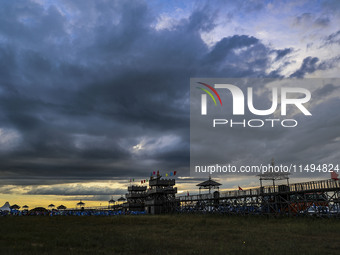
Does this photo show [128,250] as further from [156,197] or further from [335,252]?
[156,197]

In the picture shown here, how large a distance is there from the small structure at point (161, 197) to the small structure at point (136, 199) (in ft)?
53.6

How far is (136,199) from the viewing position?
4146 inches

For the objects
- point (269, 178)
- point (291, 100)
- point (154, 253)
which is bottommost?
point (154, 253)

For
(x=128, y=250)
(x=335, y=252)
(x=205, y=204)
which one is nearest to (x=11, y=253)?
(x=128, y=250)

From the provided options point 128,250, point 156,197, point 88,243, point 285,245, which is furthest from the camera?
point 156,197

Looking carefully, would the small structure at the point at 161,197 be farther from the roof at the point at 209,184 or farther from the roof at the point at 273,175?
the roof at the point at 273,175

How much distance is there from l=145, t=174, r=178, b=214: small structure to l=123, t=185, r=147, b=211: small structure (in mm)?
16344

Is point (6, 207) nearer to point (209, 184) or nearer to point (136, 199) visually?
point (136, 199)

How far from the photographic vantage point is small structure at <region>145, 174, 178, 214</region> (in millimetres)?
77938

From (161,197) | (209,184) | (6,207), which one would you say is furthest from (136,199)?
(209,184)

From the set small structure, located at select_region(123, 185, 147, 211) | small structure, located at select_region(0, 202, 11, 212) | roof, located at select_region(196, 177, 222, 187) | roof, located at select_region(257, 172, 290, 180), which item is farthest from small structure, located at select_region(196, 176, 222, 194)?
small structure, located at select_region(0, 202, 11, 212)

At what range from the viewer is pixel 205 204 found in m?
63.4

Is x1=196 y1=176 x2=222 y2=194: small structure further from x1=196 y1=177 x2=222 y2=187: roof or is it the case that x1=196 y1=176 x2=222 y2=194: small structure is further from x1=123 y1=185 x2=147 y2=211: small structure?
x1=123 y1=185 x2=147 y2=211: small structure

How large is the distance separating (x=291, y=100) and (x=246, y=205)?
71.9ft
